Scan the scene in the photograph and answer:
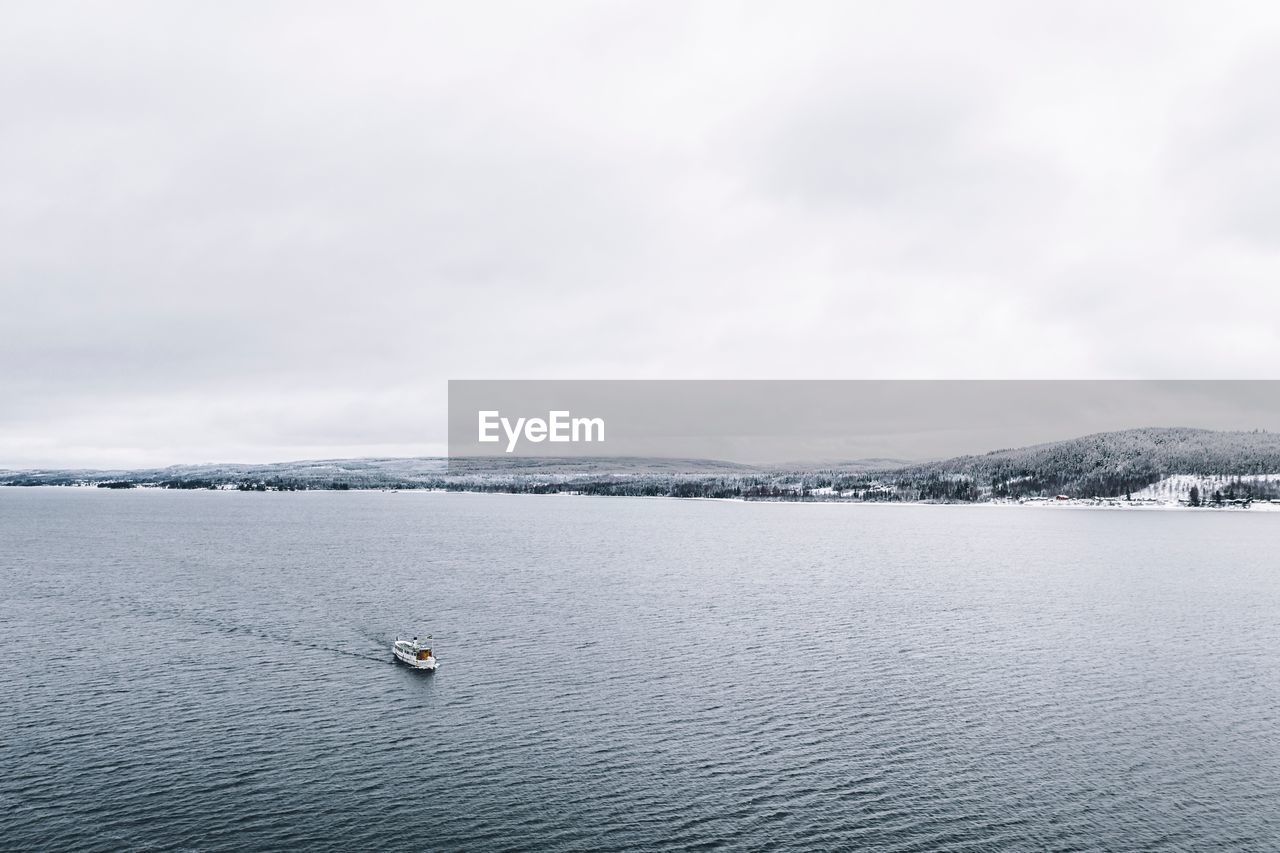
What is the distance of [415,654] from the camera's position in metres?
69.2

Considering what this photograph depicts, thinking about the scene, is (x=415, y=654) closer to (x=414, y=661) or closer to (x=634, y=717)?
(x=414, y=661)

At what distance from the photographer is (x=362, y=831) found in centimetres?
4019

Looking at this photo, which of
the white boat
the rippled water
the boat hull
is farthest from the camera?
the white boat

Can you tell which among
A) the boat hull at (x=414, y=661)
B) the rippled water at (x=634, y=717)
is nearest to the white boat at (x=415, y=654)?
the boat hull at (x=414, y=661)

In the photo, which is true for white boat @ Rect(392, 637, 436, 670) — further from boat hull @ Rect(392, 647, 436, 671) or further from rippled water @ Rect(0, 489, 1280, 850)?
rippled water @ Rect(0, 489, 1280, 850)

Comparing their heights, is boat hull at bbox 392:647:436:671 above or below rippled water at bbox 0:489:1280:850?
above

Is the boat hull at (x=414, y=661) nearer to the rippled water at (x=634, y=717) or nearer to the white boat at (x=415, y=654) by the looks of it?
the white boat at (x=415, y=654)

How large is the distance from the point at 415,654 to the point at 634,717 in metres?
22.1

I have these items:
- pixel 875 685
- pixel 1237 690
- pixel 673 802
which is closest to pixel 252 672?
pixel 673 802

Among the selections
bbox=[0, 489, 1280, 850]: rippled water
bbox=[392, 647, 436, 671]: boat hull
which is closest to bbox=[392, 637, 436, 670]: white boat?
bbox=[392, 647, 436, 671]: boat hull

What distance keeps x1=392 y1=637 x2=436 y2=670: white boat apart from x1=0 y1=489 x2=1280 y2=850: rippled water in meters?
1.64

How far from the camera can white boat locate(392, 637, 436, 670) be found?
68.1 meters

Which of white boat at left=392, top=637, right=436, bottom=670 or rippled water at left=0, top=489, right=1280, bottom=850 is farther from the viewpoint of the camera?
white boat at left=392, top=637, right=436, bottom=670

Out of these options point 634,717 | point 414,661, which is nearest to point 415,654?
point 414,661
